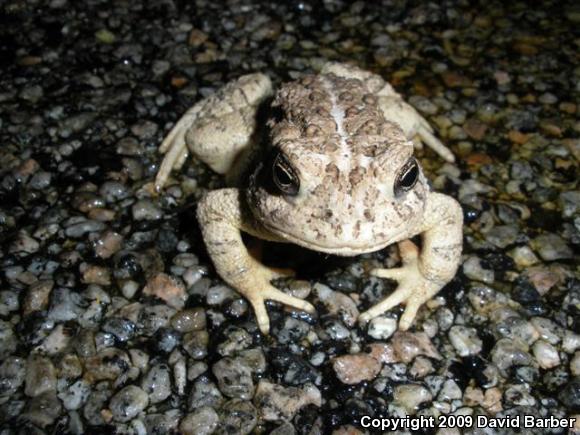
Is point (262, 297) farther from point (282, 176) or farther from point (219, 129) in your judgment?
point (219, 129)

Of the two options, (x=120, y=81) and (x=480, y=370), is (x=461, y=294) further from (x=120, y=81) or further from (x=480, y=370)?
(x=120, y=81)

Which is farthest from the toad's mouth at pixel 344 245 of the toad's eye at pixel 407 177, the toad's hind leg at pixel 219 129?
the toad's hind leg at pixel 219 129

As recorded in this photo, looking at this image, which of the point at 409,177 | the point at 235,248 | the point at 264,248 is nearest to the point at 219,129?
the point at 264,248

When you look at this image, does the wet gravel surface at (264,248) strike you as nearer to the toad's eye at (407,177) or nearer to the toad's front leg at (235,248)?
the toad's front leg at (235,248)

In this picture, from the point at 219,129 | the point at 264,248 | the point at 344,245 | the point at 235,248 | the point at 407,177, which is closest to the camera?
the point at 344,245

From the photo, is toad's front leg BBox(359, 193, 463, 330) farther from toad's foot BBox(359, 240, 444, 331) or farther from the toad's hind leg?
the toad's hind leg

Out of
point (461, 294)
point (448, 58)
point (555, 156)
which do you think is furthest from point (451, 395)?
point (448, 58)
